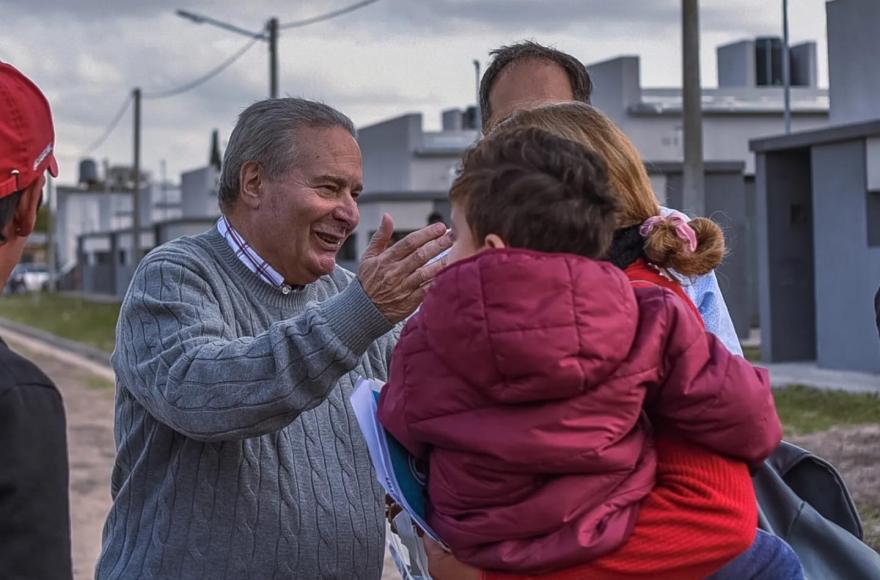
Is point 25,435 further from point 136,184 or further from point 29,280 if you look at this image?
point 29,280

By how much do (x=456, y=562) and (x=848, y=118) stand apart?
15403 mm

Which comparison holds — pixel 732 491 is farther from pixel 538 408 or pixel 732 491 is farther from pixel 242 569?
pixel 242 569

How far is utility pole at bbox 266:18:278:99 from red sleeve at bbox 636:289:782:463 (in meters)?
23.0

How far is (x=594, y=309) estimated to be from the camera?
198 cm

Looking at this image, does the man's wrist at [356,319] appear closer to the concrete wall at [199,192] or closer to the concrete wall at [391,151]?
the concrete wall at [391,151]

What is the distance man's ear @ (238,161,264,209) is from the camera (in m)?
2.95

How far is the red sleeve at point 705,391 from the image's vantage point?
6.57 feet

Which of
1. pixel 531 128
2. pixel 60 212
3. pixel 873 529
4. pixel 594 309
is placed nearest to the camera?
pixel 594 309

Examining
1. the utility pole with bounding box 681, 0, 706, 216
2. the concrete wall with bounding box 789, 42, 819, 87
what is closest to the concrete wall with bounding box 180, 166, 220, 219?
the concrete wall with bounding box 789, 42, 819, 87

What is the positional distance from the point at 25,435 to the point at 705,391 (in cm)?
101

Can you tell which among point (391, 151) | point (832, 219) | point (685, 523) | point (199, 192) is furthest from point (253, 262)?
point (199, 192)

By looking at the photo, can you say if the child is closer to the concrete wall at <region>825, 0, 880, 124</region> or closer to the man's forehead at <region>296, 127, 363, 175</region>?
the man's forehead at <region>296, 127, 363, 175</region>

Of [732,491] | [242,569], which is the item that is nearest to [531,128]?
[732,491]

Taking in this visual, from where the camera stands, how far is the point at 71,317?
124ft
